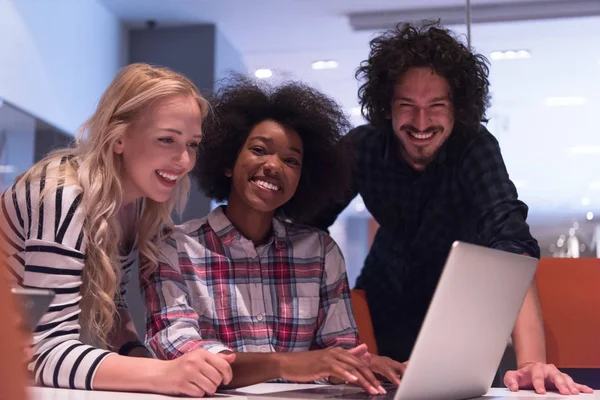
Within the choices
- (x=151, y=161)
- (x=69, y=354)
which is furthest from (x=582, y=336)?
(x=69, y=354)

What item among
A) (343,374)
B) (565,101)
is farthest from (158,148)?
(565,101)

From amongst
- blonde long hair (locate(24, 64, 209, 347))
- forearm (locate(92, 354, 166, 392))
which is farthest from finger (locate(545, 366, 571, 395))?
blonde long hair (locate(24, 64, 209, 347))

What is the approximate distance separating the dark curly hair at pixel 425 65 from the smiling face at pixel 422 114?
25mm

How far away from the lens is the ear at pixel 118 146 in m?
1.52

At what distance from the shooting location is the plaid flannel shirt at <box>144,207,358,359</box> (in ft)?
5.15

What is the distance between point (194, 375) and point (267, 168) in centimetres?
67

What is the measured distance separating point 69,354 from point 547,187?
2.90 meters

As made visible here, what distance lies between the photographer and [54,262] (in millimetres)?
Result: 1254

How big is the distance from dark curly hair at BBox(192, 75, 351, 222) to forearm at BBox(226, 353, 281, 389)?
594mm

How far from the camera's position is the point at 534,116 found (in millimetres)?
3967

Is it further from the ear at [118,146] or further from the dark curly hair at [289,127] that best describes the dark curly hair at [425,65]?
the ear at [118,146]

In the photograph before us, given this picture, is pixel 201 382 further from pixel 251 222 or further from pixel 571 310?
pixel 571 310

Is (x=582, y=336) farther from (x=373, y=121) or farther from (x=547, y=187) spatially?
(x=547, y=187)

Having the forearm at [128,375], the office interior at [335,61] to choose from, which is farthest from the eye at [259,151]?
the office interior at [335,61]
